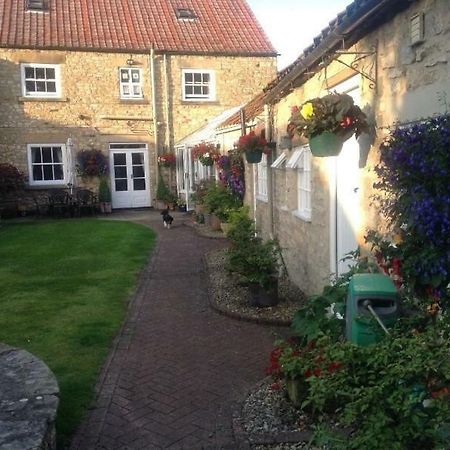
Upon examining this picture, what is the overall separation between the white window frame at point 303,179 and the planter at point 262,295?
1.13 meters

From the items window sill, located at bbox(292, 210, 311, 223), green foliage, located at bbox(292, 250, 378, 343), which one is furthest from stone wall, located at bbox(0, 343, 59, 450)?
window sill, located at bbox(292, 210, 311, 223)

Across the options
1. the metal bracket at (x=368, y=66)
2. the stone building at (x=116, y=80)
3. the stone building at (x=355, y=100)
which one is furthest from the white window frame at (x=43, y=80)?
the metal bracket at (x=368, y=66)

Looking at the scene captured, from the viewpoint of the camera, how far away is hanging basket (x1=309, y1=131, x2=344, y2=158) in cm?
485

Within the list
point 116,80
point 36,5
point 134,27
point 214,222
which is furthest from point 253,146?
point 36,5

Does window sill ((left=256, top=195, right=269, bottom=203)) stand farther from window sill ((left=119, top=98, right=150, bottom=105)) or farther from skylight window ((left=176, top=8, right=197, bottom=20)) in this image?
skylight window ((left=176, top=8, right=197, bottom=20))

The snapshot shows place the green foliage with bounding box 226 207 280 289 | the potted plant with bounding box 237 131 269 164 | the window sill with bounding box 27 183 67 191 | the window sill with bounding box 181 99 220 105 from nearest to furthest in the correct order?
the green foliage with bounding box 226 207 280 289
the potted plant with bounding box 237 131 269 164
the window sill with bounding box 27 183 67 191
the window sill with bounding box 181 99 220 105

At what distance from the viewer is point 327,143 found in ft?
16.0

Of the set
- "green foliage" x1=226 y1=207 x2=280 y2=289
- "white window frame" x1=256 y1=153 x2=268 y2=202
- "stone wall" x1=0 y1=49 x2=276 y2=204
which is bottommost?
"green foliage" x1=226 y1=207 x2=280 y2=289

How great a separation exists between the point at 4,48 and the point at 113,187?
6182 millimetres

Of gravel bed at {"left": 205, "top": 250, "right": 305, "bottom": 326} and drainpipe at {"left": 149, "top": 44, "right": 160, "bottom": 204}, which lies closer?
gravel bed at {"left": 205, "top": 250, "right": 305, "bottom": 326}

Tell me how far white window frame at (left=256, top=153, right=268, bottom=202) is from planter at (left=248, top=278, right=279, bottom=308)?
3630mm

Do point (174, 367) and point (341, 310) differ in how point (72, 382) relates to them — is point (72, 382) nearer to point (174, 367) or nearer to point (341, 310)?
point (174, 367)

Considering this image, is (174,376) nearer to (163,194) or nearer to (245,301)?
(245,301)

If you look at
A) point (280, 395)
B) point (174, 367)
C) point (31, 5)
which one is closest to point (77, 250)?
point (174, 367)
